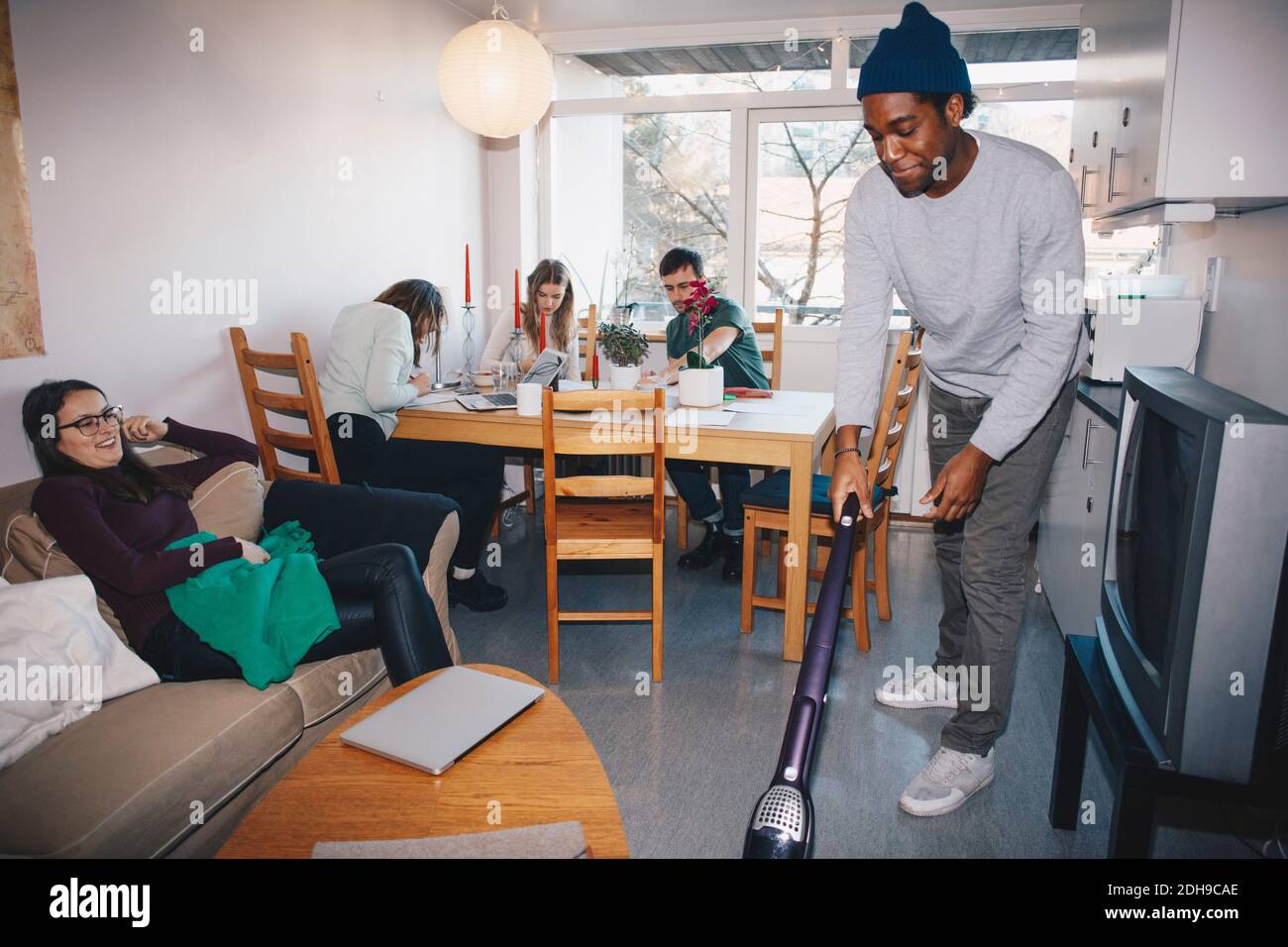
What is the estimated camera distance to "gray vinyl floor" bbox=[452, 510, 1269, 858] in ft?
6.34

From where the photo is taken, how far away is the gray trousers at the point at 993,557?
1842 mm

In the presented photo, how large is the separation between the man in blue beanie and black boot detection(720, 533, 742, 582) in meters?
1.44

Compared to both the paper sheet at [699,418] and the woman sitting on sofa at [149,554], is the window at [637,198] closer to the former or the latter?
the paper sheet at [699,418]

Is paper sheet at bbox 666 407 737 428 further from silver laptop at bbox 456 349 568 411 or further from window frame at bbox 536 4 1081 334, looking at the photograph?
window frame at bbox 536 4 1081 334

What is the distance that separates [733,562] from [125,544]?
223 cm

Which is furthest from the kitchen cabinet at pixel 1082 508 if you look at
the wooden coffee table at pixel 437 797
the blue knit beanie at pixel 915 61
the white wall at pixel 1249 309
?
the wooden coffee table at pixel 437 797

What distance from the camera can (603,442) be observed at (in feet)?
8.43

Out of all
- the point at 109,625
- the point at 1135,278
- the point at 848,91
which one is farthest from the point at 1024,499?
the point at 848,91

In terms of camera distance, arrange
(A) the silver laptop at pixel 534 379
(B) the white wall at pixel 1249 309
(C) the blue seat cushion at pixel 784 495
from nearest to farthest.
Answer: (B) the white wall at pixel 1249 309 < (C) the blue seat cushion at pixel 784 495 < (A) the silver laptop at pixel 534 379

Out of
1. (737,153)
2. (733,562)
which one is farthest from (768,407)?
(737,153)

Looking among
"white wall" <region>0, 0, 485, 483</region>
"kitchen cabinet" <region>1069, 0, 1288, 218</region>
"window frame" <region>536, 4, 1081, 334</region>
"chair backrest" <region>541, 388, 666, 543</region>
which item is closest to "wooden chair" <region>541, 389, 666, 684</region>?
"chair backrest" <region>541, 388, 666, 543</region>

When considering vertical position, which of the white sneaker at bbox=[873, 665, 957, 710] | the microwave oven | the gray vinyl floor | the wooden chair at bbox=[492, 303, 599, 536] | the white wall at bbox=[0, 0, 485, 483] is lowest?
the gray vinyl floor

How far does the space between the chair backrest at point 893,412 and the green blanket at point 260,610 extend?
61.8 inches

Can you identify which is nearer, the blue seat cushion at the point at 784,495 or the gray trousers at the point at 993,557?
the gray trousers at the point at 993,557
